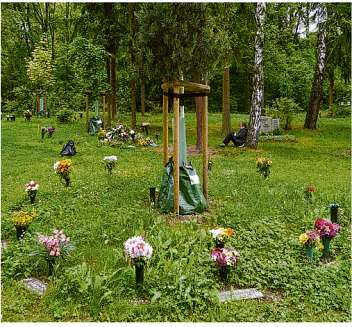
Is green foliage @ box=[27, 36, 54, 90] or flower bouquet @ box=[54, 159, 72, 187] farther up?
green foliage @ box=[27, 36, 54, 90]

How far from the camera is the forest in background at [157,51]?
744 cm

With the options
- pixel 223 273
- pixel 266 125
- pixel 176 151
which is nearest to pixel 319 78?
pixel 266 125

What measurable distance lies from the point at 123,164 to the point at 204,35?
565 cm

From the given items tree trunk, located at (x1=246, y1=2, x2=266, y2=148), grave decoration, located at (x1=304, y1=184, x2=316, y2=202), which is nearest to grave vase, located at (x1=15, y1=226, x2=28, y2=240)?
grave decoration, located at (x1=304, y1=184, x2=316, y2=202)

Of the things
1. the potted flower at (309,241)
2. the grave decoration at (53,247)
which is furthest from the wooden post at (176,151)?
the grave decoration at (53,247)

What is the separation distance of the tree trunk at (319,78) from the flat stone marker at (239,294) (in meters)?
17.7

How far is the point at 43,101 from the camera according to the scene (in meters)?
27.7

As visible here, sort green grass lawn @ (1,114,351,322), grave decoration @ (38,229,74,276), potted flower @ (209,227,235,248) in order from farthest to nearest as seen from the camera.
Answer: potted flower @ (209,227,235,248) → grave decoration @ (38,229,74,276) → green grass lawn @ (1,114,351,322)

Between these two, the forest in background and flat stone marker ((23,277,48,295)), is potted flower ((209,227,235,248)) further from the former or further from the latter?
the forest in background

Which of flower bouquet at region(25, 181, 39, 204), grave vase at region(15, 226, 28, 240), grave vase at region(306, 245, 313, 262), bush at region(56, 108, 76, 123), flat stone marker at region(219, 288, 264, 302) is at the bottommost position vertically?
flat stone marker at region(219, 288, 264, 302)

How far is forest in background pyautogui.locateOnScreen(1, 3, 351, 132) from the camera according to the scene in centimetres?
744

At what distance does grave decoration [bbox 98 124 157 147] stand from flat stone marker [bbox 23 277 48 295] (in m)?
11.3

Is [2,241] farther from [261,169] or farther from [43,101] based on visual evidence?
[43,101]

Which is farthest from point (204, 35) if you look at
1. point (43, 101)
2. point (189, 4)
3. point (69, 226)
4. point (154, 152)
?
point (43, 101)
